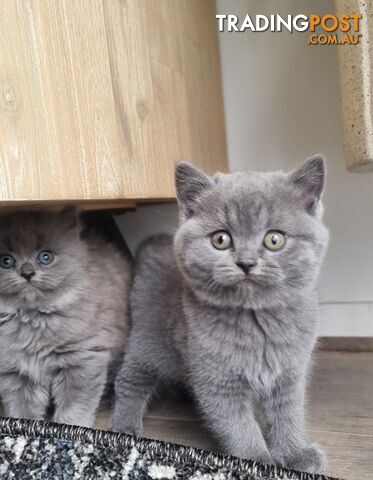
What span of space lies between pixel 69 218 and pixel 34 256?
143 mm

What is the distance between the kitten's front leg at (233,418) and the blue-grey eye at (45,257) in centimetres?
46

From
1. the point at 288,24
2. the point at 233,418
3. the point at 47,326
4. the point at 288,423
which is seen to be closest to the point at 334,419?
the point at 288,423

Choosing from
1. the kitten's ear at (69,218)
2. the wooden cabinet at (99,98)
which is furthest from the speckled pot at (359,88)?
the kitten's ear at (69,218)

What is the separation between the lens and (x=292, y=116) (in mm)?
1594

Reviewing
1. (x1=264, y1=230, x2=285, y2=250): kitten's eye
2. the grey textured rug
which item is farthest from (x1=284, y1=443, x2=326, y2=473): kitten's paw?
(x1=264, y1=230, x2=285, y2=250): kitten's eye

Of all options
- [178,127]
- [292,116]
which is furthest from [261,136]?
[178,127]

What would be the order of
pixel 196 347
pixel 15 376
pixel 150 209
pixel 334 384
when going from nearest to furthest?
pixel 196 347, pixel 15 376, pixel 334 384, pixel 150 209

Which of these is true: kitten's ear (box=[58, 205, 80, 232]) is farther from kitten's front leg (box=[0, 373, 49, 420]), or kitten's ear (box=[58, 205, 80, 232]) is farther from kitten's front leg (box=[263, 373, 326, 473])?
kitten's front leg (box=[263, 373, 326, 473])

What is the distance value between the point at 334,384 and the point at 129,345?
1.82 feet

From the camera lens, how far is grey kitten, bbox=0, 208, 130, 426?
3.66 feet

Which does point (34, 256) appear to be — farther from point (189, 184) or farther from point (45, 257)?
point (189, 184)

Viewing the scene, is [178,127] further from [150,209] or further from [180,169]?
[150,209]

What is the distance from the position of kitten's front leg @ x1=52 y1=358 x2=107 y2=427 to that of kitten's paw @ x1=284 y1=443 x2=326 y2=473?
464 millimetres

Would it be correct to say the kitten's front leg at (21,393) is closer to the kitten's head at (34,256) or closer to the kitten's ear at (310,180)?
the kitten's head at (34,256)
